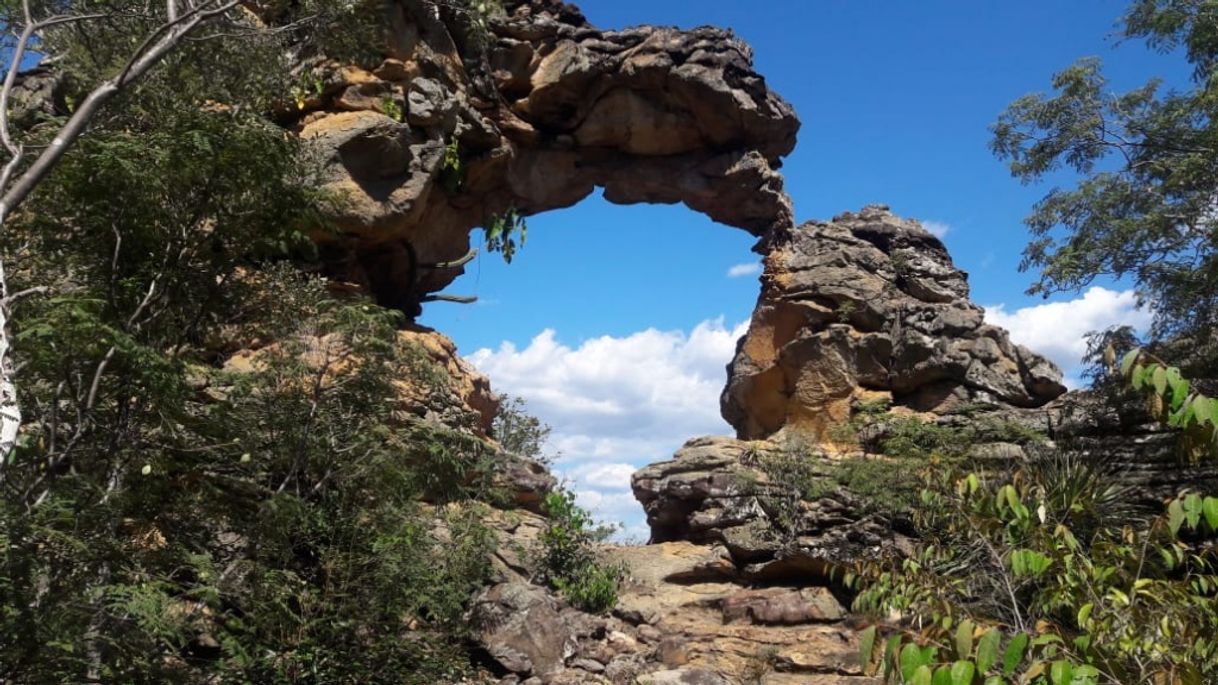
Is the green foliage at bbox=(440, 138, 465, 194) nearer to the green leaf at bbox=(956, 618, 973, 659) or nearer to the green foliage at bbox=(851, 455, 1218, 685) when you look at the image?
the green foliage at bbox=(851, 455, 1218, 685)

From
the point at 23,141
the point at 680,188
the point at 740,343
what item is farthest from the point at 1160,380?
the point at 740,343

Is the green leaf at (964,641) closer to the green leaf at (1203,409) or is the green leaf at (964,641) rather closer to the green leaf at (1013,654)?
the green leaf at (1013,654)

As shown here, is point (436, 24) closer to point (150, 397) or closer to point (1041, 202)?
point (1041, 202)

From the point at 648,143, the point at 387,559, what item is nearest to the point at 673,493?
the point at 648,143

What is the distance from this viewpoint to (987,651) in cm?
197

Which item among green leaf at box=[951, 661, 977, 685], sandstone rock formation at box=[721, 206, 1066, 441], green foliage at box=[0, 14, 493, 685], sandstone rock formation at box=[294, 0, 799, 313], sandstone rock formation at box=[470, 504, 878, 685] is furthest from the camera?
sandstone rock formation at box=[721, 206, 1066, 441]

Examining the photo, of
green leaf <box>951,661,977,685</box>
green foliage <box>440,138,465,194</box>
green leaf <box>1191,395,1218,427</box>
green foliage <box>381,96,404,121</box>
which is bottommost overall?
green leaf <box>951,661,977,685</box>

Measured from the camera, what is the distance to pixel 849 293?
837 inches

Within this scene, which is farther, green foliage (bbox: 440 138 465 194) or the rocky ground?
green foliage (bbox: 440 138 465 194)

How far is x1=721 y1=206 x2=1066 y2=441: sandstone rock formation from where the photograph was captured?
20.2m

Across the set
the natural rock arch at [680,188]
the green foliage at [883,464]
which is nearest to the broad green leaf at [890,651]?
the green foliage at [883,464]

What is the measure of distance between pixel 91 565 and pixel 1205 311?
48.6 ft

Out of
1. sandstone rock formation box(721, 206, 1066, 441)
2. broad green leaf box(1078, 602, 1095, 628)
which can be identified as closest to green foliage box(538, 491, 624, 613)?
sandstone rock formation box(721, 206, 1066, 441)

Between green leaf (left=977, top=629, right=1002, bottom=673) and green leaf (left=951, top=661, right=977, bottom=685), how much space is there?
47mm
